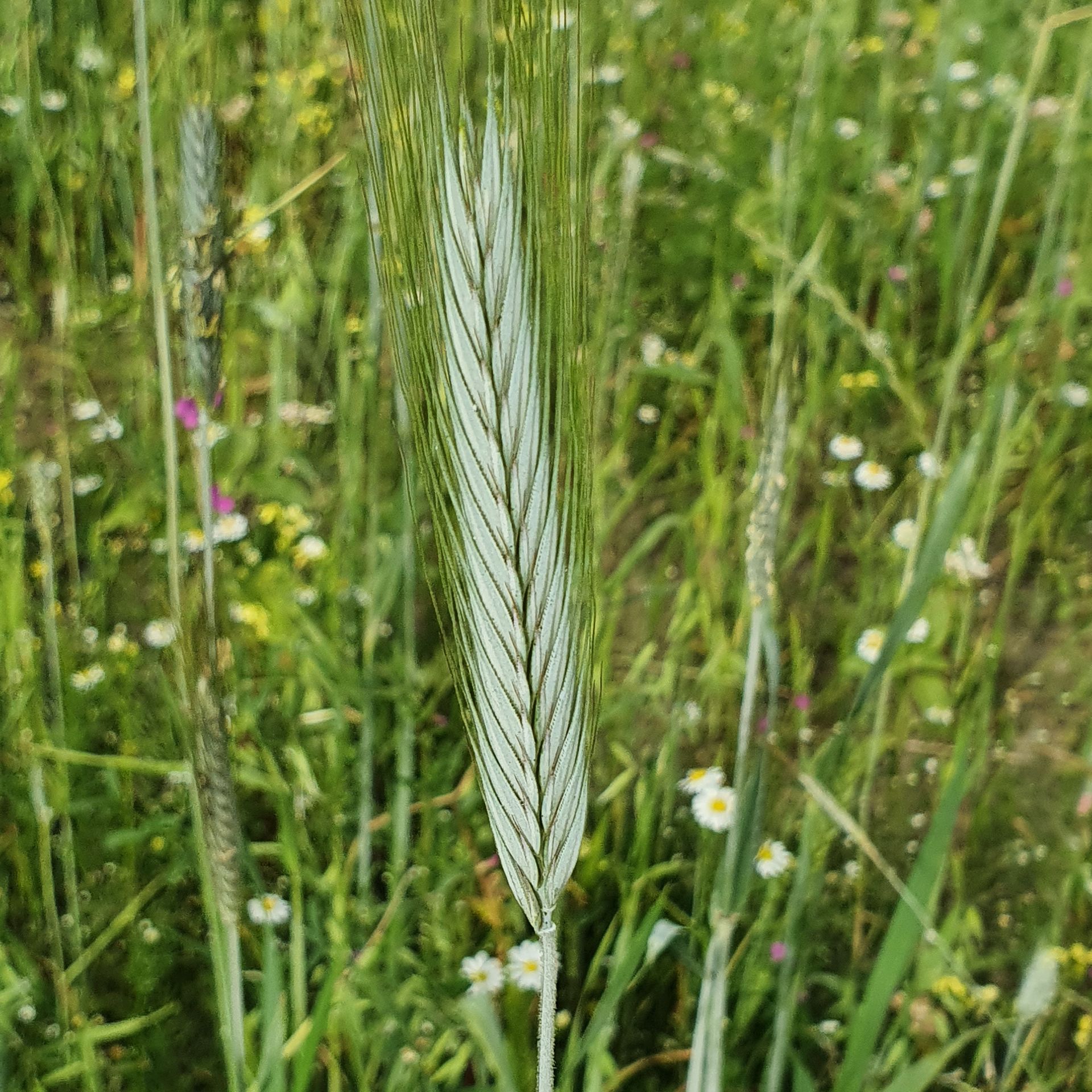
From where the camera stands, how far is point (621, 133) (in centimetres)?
138

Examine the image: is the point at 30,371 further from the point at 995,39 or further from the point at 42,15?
the point at 995,39

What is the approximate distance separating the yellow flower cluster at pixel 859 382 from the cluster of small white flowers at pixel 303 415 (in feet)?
2.35

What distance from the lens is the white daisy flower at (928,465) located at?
669 mm

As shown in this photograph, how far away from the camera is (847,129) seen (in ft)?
5.36

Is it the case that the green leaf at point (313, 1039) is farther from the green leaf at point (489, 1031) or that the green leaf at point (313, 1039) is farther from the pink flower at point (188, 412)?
the pink flower at point (188, 412)

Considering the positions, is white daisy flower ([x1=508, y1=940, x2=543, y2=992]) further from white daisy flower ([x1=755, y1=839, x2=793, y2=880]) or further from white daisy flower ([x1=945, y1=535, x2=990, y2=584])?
white daisy flower ([x1=945, y1=535, x2=990, y2=584])

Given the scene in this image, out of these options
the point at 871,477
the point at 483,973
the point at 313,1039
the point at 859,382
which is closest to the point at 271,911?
the point at 483,973

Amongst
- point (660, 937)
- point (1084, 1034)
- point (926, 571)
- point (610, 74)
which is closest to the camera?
point (926, 571)

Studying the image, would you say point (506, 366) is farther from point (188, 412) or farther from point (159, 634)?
point (159, 634)

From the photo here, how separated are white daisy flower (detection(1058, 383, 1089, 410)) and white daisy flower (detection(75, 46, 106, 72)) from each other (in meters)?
1.57

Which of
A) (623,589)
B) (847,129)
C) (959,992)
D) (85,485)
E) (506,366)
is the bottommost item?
(959,992)

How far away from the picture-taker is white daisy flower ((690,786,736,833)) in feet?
2.86

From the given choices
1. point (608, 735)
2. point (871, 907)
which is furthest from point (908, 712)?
point (608, 735)

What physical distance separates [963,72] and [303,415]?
1297 mm
